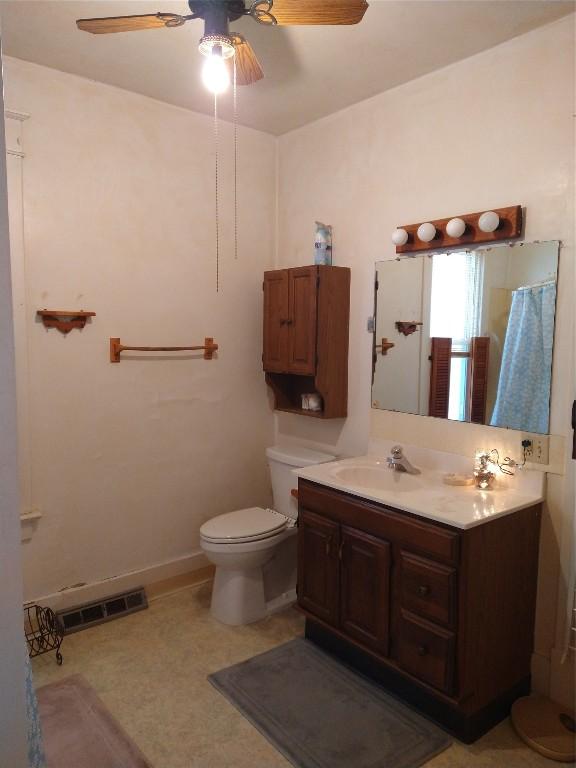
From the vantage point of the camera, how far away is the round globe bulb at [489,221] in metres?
2.18

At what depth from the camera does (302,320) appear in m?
2.90

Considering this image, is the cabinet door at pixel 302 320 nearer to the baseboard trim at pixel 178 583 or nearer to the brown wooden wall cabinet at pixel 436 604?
the brown wooden wall cabinet at pixel 436 604

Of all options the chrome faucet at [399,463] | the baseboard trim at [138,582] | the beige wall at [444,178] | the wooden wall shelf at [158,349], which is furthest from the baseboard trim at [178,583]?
the chrome faucet at [399,463]

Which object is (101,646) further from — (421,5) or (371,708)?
(421,5)

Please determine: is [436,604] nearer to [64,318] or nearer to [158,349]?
[158,349]

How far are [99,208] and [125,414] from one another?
3.39 ft

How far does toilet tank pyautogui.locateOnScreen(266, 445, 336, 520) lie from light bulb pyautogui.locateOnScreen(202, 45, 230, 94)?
1.84m

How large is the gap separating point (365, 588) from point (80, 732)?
1.17 m

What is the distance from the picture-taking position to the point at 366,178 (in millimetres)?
2803

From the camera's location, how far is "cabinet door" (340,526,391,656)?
2148mm

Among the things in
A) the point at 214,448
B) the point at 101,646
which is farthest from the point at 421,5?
the point at 101,646

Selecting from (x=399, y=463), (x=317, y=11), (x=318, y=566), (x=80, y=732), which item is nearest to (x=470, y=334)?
(x=399, y=463)

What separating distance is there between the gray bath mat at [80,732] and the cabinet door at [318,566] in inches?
35.7

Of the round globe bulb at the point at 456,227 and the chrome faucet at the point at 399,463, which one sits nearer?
the round globe bulb at the point at 456,227
